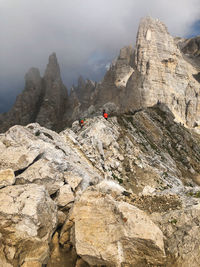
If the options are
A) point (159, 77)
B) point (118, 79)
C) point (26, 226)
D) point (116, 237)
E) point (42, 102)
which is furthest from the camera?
point (42, 102)

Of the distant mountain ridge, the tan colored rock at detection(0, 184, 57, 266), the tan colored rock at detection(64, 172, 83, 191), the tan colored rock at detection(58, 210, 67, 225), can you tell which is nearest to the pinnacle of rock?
the distant mountain ridge

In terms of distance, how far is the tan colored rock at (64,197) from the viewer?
31.5ft

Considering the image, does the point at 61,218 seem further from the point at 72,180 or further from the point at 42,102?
the point at 42,102

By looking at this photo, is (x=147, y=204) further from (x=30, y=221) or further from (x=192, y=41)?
(x=192, y=41)

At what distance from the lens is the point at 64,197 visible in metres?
9.77

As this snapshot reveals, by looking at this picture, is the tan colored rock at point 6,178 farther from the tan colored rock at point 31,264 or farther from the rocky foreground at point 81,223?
the tan colored rock at point 31,264

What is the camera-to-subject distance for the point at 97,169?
2173 centimetres

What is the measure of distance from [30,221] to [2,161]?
211 inches

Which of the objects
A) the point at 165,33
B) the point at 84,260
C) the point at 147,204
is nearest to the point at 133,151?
the point at 147,204

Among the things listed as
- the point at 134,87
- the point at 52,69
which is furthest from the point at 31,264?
the point at 52,69

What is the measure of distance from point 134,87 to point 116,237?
56990mm

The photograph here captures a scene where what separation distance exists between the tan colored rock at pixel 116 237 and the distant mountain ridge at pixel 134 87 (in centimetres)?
3506

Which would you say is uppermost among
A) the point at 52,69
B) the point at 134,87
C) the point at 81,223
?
the point at 52,69

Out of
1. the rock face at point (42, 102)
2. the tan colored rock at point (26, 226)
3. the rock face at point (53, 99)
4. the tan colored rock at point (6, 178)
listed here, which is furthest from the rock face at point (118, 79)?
the tan colored rock at point (26, 226)
